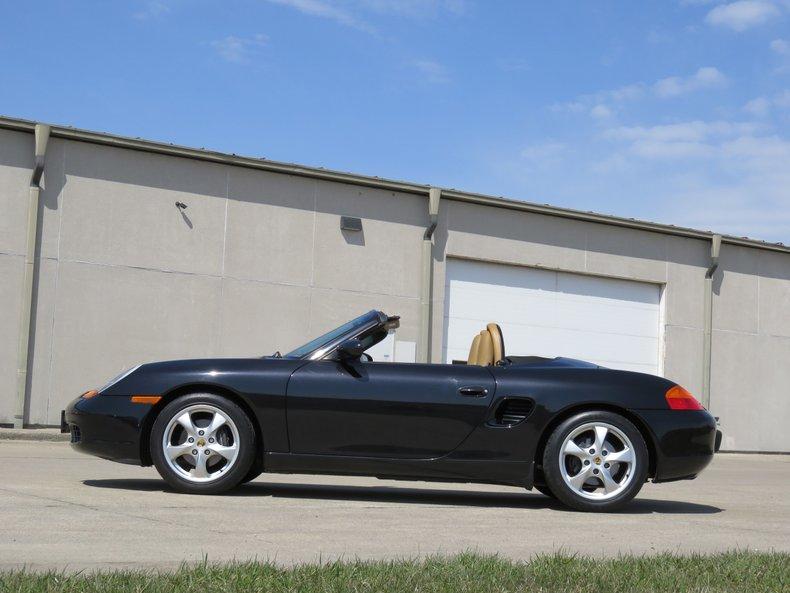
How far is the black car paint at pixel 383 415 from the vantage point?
724cm

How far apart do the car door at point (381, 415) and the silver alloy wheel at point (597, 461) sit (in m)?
0.62

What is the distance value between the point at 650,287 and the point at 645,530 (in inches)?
701

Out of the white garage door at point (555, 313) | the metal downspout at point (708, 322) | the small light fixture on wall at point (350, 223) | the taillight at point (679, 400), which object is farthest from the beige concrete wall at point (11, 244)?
the metal downspout at point (708, 322)

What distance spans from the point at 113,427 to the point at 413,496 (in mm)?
2152

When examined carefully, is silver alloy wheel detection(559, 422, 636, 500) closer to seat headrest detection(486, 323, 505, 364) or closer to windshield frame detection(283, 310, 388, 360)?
seat headrest detection(486, 323, 505, 364)

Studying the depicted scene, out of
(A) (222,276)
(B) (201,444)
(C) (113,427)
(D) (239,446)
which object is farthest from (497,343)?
(A) (222,276)

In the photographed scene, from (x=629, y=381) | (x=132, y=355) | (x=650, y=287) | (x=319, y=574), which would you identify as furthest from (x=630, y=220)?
(x=319, y=574)

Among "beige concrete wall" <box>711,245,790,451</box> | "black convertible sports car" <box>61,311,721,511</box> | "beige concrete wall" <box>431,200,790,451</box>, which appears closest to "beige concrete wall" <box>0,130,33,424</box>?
"beige concrete wall" <box>431,200,790,451</box>

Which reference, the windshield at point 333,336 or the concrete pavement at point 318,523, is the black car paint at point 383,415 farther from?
the concrete pavement at point 318,523

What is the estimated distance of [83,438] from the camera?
7.40 metres

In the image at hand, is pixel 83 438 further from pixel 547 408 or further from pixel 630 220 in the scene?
pixel 630 220

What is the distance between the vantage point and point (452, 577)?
4367 millimetres

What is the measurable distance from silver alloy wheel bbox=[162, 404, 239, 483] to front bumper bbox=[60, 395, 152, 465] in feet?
0.67

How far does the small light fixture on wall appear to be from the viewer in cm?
2028
